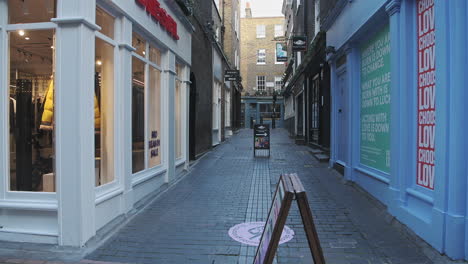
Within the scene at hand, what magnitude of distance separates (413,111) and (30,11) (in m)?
5.32

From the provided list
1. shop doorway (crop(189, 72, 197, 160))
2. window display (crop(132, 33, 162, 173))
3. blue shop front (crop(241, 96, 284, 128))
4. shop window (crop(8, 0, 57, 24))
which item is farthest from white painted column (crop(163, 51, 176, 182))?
blue shop front (crop(241, 96, 284, 128))

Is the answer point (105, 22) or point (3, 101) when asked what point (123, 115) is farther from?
point (3, 101)

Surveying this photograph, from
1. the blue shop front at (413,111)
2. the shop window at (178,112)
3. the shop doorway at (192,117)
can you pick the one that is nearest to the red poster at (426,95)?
the blue shop front at (413,111)

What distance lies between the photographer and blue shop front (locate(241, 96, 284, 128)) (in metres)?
44.7

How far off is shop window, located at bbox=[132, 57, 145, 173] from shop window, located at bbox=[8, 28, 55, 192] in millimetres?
1682

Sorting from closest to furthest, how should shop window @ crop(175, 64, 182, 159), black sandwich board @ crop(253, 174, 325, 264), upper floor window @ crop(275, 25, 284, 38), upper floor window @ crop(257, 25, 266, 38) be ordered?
black sandwich board @ crop(253, 174, 325, 264) < shop window @ crop(175, 64, 182, 159) < upper floor window @ crop(257, 25, 266, 38) < upper floor window @ crop(275, 25, 284, 38)

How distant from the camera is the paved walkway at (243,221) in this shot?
419 centimetres

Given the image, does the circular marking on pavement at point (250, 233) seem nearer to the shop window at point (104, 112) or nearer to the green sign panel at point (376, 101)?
the shop window at point (104, 112)

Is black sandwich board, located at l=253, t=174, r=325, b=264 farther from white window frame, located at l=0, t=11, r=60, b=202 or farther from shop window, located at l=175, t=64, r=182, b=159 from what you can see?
shop window, located at l=175, t=64, r=182, b=159

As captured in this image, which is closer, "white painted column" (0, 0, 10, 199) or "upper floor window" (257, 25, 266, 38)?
"white painted column" (0, 0, 10, 199)

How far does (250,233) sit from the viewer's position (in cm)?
501

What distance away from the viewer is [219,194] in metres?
7.44

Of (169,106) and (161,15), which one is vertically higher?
(161,15)

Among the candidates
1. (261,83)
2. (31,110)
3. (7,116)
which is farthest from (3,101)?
→ (261,83)
